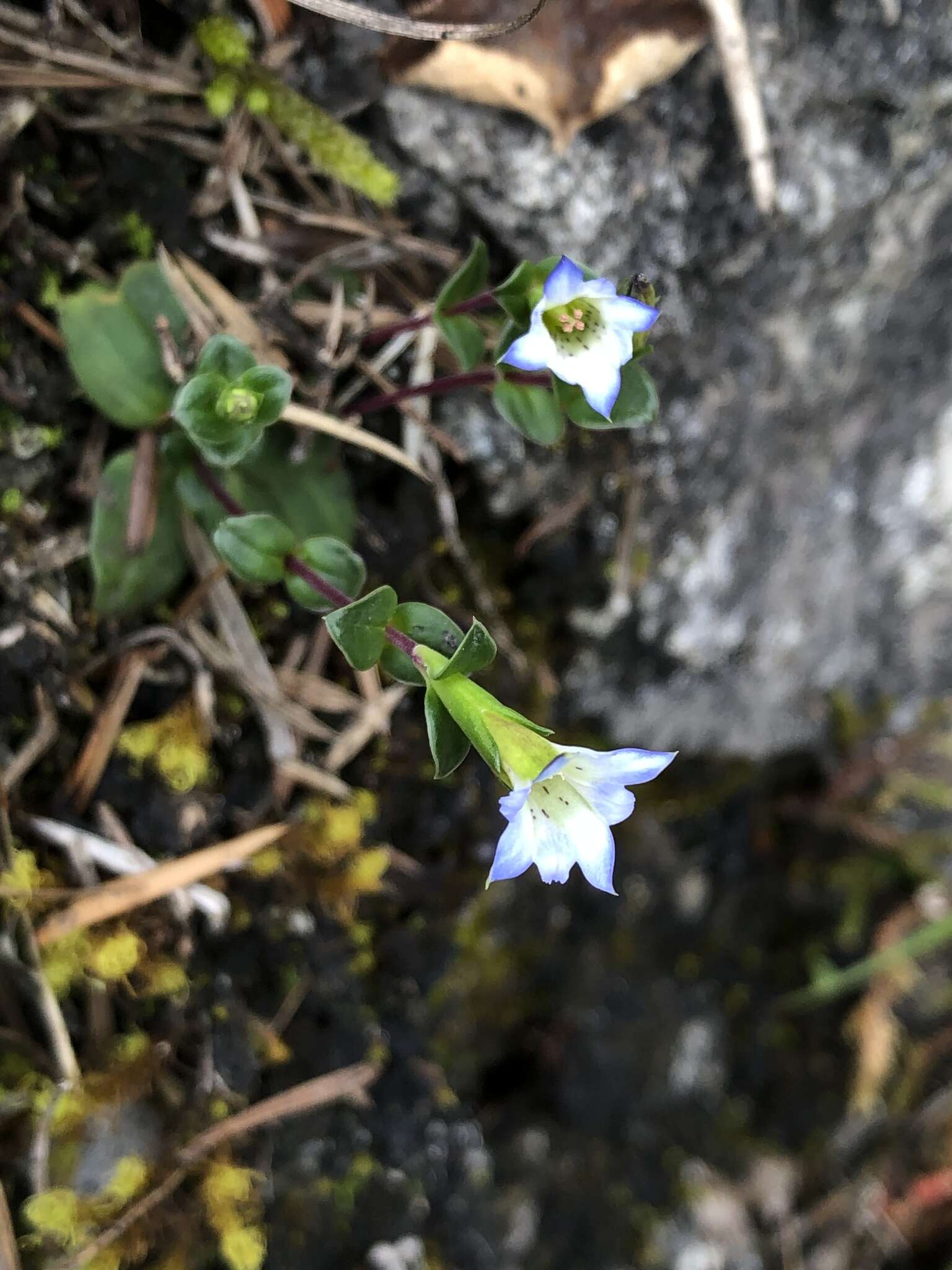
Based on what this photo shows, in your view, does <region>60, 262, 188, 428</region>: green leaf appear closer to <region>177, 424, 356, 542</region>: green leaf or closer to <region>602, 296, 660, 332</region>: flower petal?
<region>177, 424, 356, 542</region>: green leaf

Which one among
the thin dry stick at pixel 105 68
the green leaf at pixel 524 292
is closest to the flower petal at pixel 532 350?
the green leaf at pixel 524 292

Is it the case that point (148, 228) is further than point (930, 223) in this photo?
No

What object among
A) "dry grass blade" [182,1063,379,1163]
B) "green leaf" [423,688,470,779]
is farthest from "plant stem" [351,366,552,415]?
"dry grass blade" [182,1063,379,1163]

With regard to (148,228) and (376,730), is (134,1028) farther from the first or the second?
(148,228)

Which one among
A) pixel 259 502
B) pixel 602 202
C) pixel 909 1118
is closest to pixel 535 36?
pixel 602 202

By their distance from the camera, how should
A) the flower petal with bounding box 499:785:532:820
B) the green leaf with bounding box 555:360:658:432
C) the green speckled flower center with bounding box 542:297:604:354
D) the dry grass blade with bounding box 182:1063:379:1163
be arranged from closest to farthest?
1. the flower petal with bounding box 499:785:532:820
2. the green speckled flower center with bounding box 542:297:604:354
3. the green leaf with bounding box 555:360:658:432
4. the dry grass blade with bounding box 182:1063:379:1163

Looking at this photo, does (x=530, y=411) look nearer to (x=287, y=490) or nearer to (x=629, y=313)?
(x=629, y=313)

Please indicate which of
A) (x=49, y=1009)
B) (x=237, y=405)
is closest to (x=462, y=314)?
(x=237, y=405)
